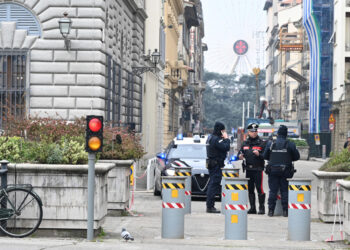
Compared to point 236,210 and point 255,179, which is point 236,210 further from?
point 255,179

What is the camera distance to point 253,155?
16.0 metres

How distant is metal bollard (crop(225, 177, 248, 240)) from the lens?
462 inches

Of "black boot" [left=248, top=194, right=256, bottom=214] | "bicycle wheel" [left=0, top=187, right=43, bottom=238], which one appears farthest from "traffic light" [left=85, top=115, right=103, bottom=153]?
"black boot" [left=248, top=194, right=256, bottom=214]

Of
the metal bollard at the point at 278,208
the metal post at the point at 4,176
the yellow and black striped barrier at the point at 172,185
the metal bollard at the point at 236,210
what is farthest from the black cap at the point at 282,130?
the metal post at the point at 4,176

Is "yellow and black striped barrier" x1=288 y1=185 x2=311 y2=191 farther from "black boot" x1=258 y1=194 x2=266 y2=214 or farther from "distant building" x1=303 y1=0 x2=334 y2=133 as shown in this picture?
"distant building" x1=303 y1=0 x2=334 y2=133

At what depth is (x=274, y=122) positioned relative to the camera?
226ft

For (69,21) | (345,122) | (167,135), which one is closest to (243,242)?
(69,21)

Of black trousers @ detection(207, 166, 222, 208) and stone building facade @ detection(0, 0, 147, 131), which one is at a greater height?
stone building facade @ detection(0, 0, 147, 131)

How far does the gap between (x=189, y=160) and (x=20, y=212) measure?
999 centimetres

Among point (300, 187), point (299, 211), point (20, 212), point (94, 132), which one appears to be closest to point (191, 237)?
point (299, 211)

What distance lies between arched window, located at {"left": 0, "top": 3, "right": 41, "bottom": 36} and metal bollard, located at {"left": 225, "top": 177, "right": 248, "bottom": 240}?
14.4m

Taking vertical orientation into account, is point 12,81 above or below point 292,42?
below

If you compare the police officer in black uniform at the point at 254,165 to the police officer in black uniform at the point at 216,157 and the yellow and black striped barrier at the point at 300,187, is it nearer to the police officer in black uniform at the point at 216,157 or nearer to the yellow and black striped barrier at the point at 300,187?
the police officer in black uniform at the point at 216,157

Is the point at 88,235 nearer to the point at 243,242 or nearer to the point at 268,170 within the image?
the point at 243,242
